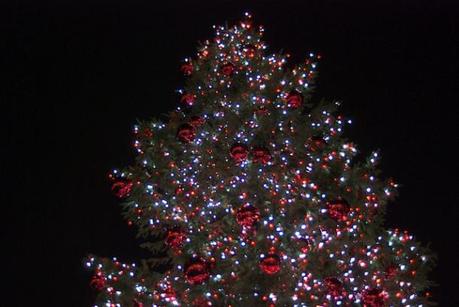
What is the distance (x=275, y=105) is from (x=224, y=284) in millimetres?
1704

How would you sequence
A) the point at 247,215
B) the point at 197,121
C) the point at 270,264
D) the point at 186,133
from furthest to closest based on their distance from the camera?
the point at 197,121 < the point at 186,133 < the point at 247,215 < the point at 270,264

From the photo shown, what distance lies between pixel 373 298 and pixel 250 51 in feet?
8.43

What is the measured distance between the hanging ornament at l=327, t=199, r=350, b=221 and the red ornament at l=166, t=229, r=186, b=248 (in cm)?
127

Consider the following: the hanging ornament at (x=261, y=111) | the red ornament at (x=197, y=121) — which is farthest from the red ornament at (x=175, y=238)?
the hanging ornament at (x=261, y=111)

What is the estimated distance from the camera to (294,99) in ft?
18.9

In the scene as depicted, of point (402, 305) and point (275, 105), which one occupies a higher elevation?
point (275, 105)

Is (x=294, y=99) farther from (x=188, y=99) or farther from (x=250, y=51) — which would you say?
(x=188, y=99)

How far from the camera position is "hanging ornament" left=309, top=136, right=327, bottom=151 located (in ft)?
18.4

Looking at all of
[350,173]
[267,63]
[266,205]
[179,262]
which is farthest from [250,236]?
[267,63]

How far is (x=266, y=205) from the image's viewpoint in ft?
17.9

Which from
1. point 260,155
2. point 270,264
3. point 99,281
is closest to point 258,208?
point 260,155

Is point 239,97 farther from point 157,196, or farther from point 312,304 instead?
point 312,304

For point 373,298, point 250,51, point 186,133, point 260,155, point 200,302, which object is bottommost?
point 373,298

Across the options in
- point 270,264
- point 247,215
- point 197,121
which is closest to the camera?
point 270,264
